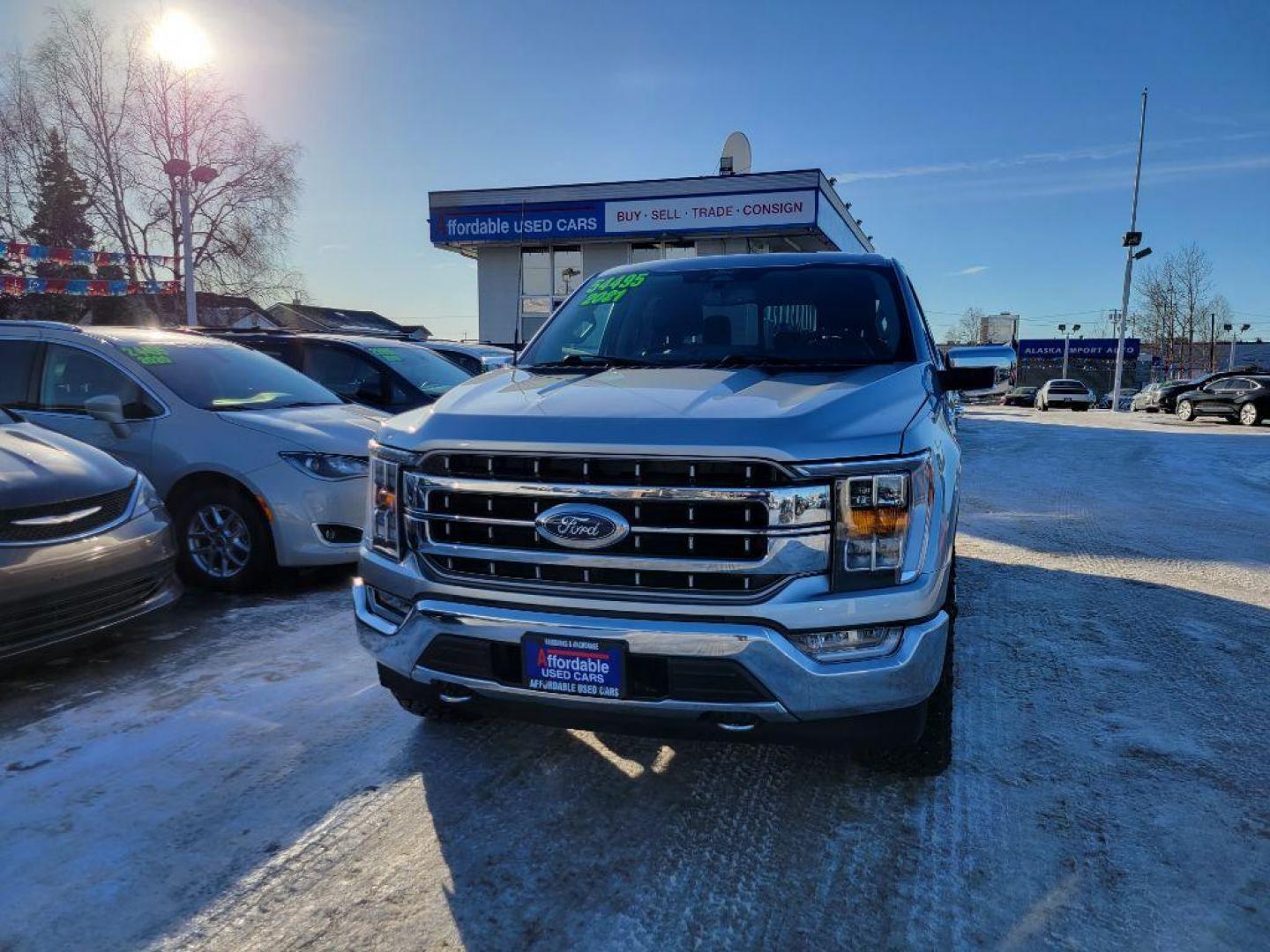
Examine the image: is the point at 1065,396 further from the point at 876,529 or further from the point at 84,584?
the point at 84,584

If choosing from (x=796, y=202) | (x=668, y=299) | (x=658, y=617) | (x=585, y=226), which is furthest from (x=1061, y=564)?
(x=585, y=226)

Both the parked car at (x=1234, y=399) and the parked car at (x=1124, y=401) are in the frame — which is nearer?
the parked car at (x=1234, y=399)

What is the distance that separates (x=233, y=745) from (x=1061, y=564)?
208 inches

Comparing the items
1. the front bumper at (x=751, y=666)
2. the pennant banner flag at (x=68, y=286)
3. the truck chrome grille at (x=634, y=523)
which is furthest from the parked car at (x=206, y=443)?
the pennant banner flag at (x=68, y=286)

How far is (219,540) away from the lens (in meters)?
5.12

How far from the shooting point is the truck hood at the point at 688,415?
88.5 inches

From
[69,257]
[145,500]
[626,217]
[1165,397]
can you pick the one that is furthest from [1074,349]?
[145,500]

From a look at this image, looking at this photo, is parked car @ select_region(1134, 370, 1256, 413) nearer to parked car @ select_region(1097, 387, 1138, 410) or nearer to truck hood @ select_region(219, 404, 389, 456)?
parked car @ select_region(1097, 387, 1138, 410)

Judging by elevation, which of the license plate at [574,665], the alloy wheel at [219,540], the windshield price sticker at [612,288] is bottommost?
the alloy wheel at [219,540]

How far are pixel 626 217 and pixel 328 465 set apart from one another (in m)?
18.7

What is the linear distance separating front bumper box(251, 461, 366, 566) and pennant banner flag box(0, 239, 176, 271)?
2639 cm

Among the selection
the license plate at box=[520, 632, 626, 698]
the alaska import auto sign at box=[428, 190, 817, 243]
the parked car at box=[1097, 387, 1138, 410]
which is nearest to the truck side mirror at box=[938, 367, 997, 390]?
the license plate at box=[520, 632, 626, 698]

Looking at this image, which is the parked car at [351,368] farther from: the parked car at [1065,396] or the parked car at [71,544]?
the parked car at [1065,396]

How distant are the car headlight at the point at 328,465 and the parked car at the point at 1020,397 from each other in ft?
162
